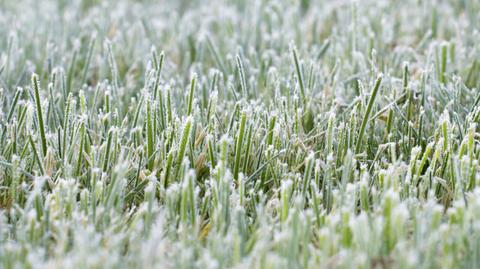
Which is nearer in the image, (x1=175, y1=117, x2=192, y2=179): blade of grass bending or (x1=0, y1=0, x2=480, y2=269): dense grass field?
(x1=0, y1=0, x2=480, y2=269): dense grass field

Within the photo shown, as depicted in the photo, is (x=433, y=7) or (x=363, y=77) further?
(x=433, y=7)

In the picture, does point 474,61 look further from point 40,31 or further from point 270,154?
point 40,31

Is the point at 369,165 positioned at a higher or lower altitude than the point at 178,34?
lower

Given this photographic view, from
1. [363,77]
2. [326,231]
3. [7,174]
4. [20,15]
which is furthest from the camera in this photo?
[20,15]

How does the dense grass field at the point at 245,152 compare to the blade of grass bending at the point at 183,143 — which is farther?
the blade of grass bending at the point at 183,143

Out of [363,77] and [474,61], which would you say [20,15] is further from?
[474,61]

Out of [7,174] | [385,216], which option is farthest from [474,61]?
[7,174]

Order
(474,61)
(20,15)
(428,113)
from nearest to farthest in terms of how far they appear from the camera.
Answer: (428,113), (474,61), (20,15)

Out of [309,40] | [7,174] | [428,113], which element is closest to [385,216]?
[428,113]
